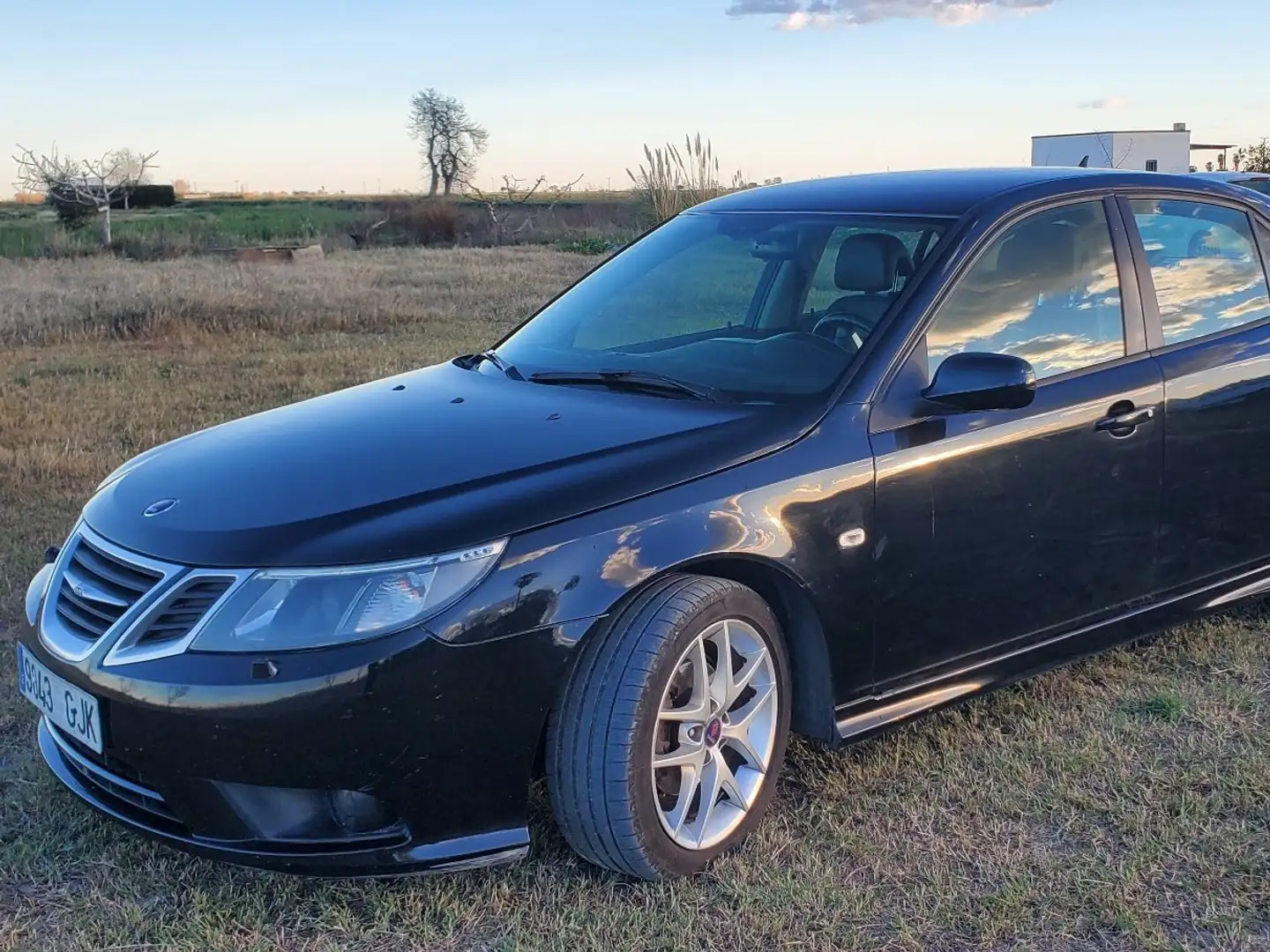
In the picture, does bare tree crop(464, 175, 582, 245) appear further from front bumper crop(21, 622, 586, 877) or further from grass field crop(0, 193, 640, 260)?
front bumper crop(21, 622, 586, 877)

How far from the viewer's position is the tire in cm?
263

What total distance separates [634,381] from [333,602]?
1149 mm

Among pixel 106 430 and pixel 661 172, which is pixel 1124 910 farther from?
pixel 661 172

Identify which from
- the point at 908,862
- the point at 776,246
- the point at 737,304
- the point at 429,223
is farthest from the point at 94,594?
the point at 429,223

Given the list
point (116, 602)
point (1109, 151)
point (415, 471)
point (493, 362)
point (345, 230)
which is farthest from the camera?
point (345, 230)

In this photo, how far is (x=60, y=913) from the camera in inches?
107

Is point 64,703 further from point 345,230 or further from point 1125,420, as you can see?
point 345,230

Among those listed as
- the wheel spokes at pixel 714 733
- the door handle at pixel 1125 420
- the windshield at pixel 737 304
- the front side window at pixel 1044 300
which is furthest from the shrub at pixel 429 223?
the wheel spokes at pixel 714 733

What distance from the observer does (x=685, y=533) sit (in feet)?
8.91

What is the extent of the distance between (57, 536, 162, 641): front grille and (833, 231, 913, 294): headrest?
199 centimetres

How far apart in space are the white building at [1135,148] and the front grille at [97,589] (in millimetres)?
21800

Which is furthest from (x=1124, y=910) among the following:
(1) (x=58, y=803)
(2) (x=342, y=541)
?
(1) (x=58, y=803)

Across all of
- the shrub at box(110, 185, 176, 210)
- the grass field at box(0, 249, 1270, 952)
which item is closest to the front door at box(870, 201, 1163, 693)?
the grass field at box(0, 249, 1270, 952)

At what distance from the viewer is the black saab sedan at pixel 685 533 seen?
2510 mm
